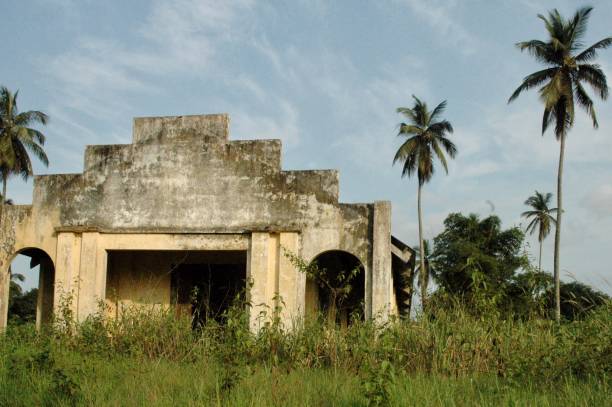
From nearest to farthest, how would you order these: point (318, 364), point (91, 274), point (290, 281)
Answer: point (318, 364)
point (290, 281)
point (91, 274)

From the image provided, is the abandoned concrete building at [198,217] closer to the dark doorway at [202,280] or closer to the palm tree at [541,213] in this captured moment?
the dark doorway at [202,280]

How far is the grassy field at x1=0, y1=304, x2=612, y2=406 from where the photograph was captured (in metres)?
6.46

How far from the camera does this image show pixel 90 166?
1516 centimetres

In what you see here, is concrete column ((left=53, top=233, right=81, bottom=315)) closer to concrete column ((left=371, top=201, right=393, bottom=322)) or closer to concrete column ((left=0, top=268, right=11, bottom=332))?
concrete column ((left=0, top=268, right=11, bottom=332))

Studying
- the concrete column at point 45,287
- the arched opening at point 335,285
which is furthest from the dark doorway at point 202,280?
the concrete column at point 45,287

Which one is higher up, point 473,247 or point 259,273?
point 473,247

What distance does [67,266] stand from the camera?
14.6 metres

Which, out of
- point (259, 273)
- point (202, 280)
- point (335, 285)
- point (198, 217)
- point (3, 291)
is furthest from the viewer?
point (202, 280)

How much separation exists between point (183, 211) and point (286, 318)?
10.0ft

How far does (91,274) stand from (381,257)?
5.83 m

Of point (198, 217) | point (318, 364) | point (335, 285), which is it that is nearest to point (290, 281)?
point (198, 217)

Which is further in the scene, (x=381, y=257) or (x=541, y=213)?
(x=541, y=213)

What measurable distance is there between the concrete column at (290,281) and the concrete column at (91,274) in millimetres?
3724

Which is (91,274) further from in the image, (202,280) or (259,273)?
(259,273)
